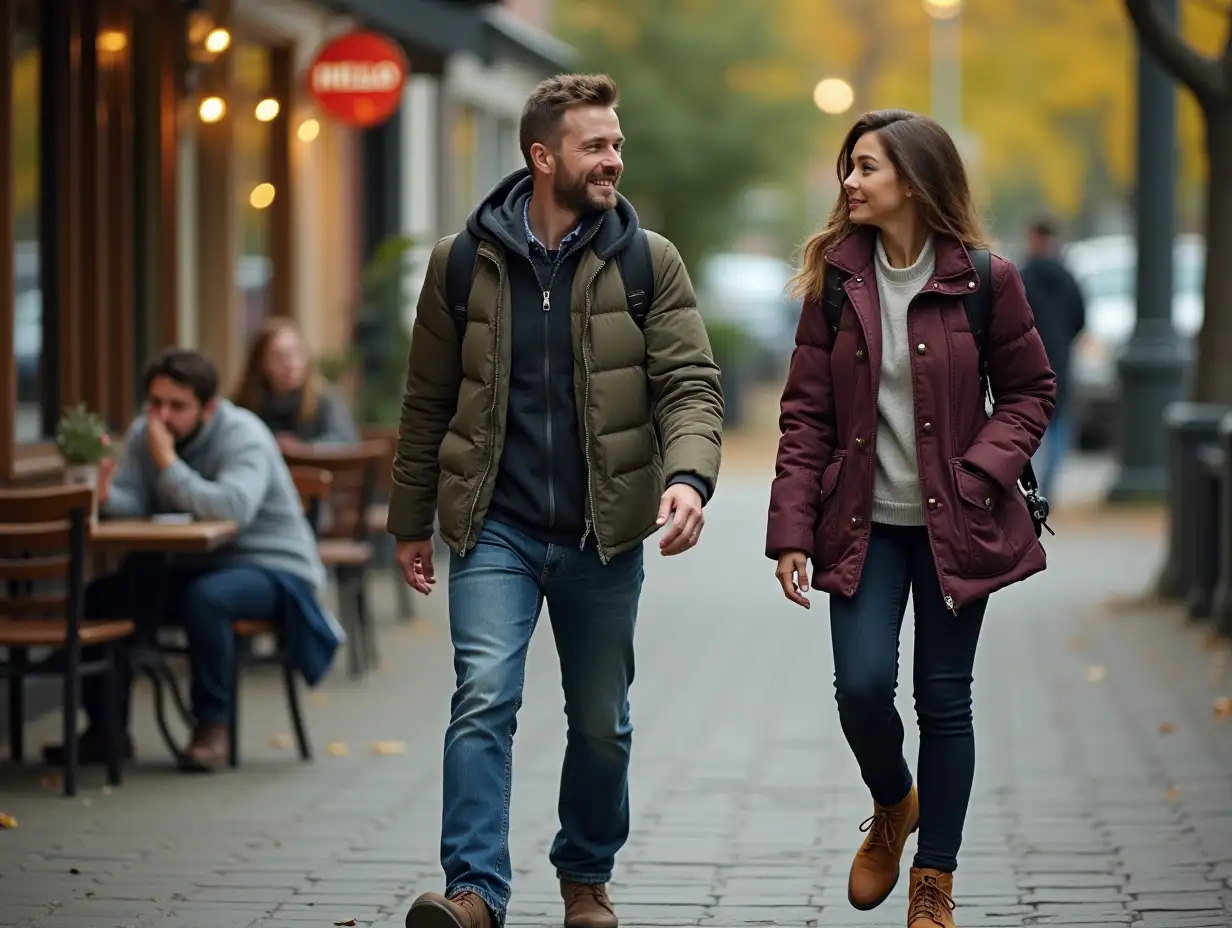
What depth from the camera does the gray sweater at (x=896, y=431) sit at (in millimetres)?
5121

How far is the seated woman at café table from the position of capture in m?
10.9

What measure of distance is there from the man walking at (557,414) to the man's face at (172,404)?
2916 mm

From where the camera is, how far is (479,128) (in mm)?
22203

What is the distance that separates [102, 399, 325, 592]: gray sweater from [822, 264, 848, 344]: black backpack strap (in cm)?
335

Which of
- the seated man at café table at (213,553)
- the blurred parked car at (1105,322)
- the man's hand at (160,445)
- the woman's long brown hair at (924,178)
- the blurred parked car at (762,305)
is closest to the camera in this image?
the woman's long brown hair at (924,178)

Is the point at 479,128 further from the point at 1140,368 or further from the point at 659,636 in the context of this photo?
the point at 659,636

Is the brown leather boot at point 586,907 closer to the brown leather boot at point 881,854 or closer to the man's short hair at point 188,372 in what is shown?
the brown leather boot at point 881,854

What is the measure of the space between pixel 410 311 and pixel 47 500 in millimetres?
9834

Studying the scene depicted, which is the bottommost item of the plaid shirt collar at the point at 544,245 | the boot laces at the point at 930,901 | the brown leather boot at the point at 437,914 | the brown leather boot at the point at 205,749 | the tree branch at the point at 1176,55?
the brown leather boot at the point at 205,749

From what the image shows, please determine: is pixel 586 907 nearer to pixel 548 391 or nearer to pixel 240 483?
pixel 548 391

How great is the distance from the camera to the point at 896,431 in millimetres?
5129

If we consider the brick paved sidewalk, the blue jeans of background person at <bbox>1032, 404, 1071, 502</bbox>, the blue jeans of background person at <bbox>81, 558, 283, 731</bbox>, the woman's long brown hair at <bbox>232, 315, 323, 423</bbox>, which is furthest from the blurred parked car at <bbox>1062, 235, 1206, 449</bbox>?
the blue jeans of background person at <bbox>81, 558, 283, 731</bbox>

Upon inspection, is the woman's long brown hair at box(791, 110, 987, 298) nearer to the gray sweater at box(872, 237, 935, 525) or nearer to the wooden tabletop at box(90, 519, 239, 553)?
the gray sweater at box(872, 237, 935, 525)

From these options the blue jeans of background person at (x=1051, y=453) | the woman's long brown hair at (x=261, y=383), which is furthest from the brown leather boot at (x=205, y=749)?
the blue jeans of background person at (x=1051, y=453)
